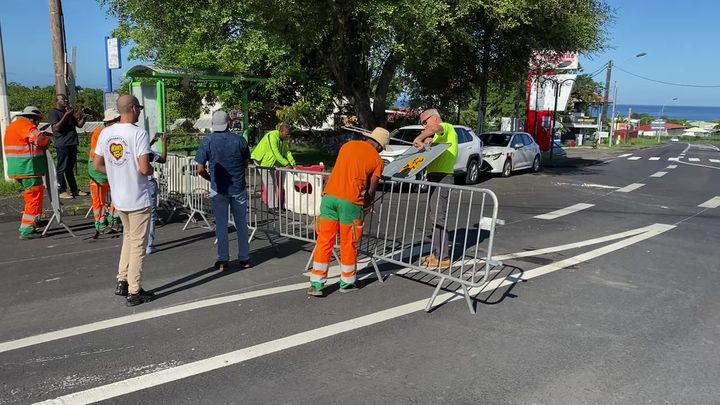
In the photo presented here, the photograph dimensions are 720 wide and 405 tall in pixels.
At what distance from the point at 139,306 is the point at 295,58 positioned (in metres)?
14.3

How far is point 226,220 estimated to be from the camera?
6180mm

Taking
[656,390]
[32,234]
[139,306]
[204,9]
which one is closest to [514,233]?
[656,390]

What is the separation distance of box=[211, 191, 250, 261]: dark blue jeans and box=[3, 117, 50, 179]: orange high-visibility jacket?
3.23 metres

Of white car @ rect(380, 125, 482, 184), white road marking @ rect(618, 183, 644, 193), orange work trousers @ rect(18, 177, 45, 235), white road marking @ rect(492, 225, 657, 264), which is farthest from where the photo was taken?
white road marking @ rect(618, 183, 644, 193)

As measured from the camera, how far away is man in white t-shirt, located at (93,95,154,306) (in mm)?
4863

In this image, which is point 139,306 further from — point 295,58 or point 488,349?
point 295,58

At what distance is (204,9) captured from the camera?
48.8 feet

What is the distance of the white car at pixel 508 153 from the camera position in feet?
56.3

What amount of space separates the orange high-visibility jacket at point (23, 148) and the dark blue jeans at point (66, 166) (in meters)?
3.00

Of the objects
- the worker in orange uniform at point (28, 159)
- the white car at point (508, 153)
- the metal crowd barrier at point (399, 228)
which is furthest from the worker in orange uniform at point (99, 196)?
the white car at point (508, 153)

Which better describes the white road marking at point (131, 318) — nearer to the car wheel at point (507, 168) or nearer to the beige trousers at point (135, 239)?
the beige trousers at point (135, 239)

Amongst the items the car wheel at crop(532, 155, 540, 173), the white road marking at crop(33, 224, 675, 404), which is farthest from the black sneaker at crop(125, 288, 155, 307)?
the car wheel at crop(532, 155, 540, 173)

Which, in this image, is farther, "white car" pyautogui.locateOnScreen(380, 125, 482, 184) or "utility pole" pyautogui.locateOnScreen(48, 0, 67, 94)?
"white car" pyautogui.locateOnScreen(380, 125, 482, 184)

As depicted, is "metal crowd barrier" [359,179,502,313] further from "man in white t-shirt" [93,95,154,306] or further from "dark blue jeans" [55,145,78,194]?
"dark blue jeans" [55,145,78,194]
